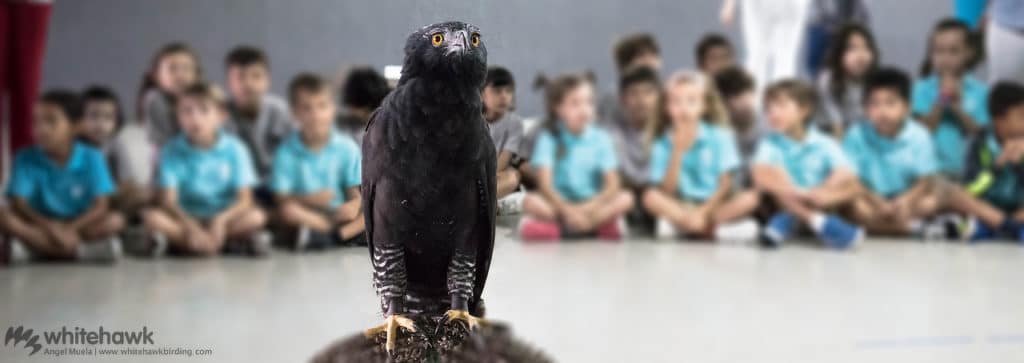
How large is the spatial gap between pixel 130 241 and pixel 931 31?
3405 millimetres

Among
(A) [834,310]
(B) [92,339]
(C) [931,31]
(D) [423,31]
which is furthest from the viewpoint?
(C) [931,31]

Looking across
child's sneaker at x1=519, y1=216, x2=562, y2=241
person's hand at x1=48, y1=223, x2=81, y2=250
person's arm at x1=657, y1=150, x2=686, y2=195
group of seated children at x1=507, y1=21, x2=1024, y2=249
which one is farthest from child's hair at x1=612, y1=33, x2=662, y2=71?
person's hand at x1=48, y1=223, x2=81, y2=250

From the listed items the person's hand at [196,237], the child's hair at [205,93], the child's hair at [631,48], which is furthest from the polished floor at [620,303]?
the child's hair at [631,48]

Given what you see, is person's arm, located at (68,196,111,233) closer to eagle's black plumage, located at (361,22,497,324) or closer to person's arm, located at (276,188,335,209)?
person's arm, located at (276,188,335,209)

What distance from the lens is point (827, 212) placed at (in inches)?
142

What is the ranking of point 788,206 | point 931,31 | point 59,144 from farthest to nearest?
point 931,31, point 788,206, point 59,144

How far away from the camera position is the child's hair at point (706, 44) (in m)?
3.96

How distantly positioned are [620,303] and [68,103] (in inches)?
79.7

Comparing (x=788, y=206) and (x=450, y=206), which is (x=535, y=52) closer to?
(x=450, y=206)

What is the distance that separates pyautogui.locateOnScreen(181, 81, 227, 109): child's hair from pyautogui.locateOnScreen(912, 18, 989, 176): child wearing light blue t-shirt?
112 inches

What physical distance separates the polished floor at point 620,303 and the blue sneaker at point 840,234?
83 mm

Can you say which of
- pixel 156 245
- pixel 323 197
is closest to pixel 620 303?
pixel 323 197

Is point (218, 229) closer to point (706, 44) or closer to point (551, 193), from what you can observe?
point (551, 193)

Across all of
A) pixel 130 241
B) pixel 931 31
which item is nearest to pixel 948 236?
pixel 931 31
